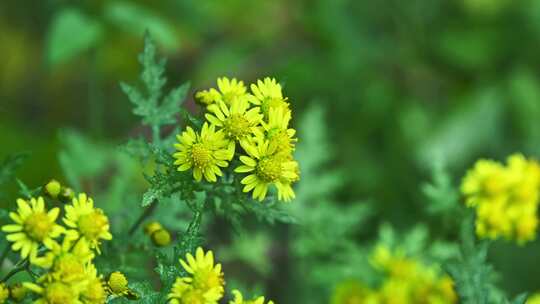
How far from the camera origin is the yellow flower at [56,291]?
2000 millimetres

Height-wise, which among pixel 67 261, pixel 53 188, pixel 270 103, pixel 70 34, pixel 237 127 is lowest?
pixel 67 261

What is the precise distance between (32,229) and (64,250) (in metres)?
0.10

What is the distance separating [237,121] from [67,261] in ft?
1.99

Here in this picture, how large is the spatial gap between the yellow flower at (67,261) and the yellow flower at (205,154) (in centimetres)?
37

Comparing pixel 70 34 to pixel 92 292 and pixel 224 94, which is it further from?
pixel 92 292

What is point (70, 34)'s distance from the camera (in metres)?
4.17

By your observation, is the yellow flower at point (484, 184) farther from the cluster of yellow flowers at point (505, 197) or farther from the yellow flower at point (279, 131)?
the yellow flower at point (279, 131)

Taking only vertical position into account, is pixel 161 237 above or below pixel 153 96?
below

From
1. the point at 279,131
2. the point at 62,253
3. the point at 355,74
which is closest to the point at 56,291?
the point at 62,253

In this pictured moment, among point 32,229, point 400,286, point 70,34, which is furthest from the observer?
point 70,34

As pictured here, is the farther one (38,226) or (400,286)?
(400,286)

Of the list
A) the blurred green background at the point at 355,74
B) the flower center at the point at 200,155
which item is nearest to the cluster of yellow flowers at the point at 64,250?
the flower center at the point at 200,155

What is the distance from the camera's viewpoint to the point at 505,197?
305 centimetres

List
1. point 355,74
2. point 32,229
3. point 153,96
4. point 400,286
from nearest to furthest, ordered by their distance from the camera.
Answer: point 32,229 → point 153,96 → point 400,286 → point 355,74
